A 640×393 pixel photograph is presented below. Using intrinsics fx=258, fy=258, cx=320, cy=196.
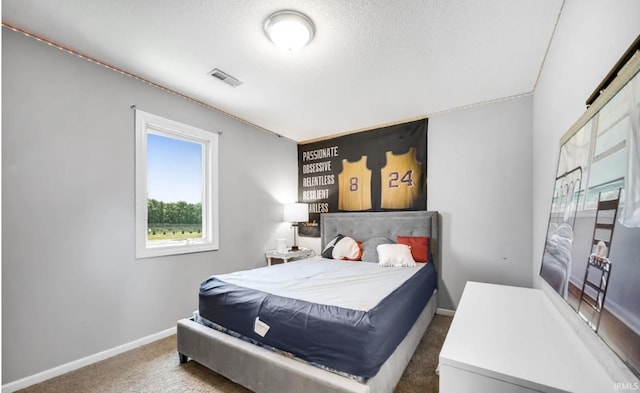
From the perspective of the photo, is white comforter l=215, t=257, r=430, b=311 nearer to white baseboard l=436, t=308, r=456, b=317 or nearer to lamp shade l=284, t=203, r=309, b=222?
white baseboard l=436, t=308, r=456, b=317

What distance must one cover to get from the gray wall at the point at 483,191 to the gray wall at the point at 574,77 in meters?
0.26

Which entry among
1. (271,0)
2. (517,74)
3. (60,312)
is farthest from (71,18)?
(517,74)

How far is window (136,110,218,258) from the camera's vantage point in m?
2.54

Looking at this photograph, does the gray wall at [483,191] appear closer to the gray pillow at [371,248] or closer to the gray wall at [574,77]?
the gray wall at [574,77]

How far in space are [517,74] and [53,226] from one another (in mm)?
4130

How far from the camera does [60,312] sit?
1989mm

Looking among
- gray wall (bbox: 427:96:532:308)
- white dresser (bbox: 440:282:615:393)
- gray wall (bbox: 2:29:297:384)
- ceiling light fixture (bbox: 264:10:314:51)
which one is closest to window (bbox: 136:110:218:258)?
gray wall (bbox: 2:29:297:384)

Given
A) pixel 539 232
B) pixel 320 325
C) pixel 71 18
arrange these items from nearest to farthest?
pixel 320 325, pixel 71 18, pixel 539 232

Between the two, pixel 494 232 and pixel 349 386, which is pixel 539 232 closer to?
pixel 494 232

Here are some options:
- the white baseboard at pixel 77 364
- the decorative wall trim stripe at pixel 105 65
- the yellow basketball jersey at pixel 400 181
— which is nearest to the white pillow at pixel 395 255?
the yellow basketball jersey at pixel 400 181

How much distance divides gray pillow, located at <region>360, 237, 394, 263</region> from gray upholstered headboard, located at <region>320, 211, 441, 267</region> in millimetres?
112

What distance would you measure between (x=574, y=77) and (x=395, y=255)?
2093mm

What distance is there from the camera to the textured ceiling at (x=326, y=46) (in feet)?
5.42

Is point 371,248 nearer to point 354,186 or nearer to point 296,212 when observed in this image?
point 354,186
